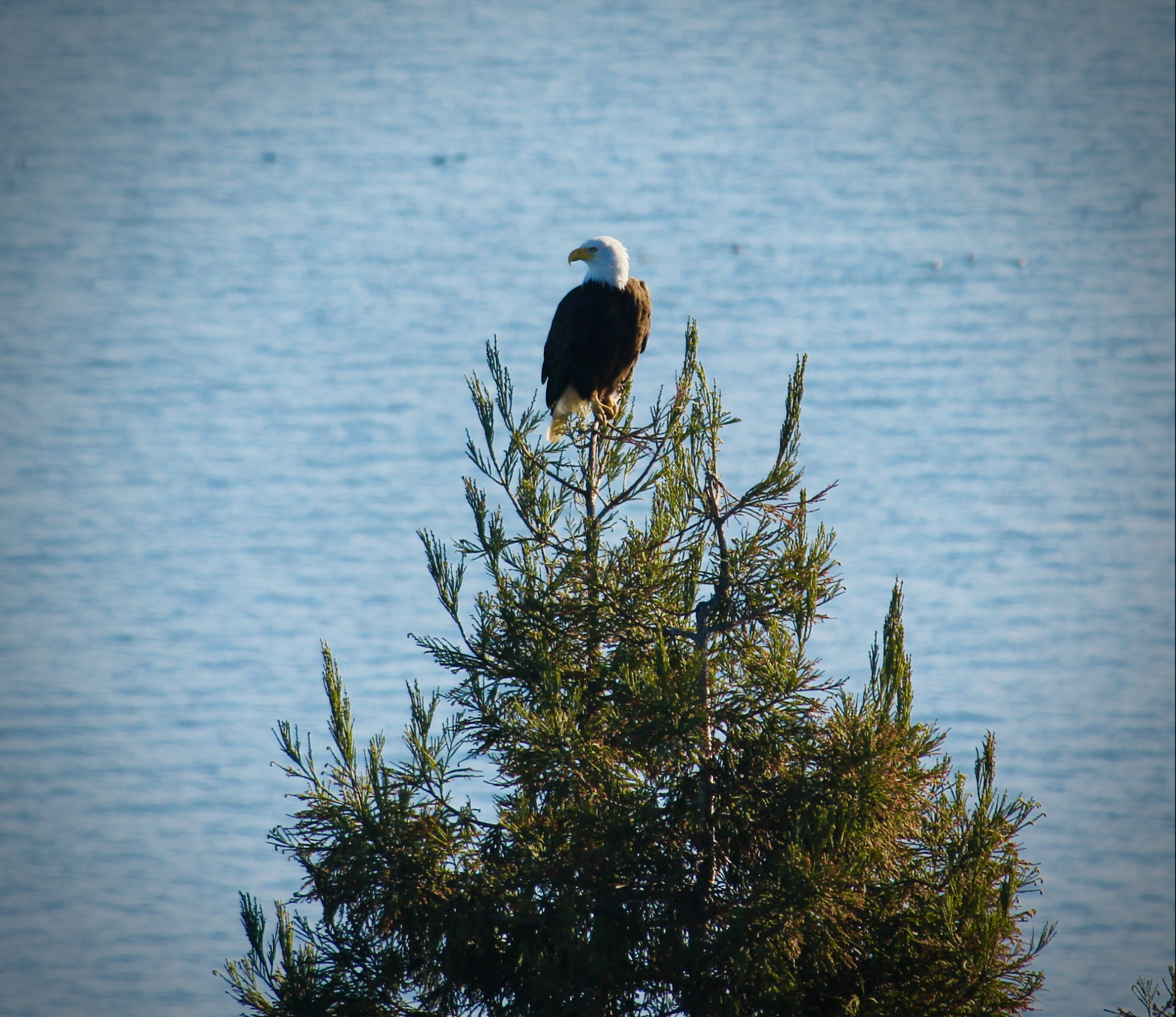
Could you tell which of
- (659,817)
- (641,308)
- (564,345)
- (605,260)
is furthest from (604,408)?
(659,817)

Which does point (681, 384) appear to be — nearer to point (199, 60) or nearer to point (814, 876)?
point (814, 876)

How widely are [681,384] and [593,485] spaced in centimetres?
38

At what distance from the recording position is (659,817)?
3.04 metres

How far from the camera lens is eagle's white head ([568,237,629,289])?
530 centimetres

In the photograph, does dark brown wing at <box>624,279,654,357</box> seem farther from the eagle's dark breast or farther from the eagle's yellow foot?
the eagle's yellow foot

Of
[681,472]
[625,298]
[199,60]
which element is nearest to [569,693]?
[681,472]

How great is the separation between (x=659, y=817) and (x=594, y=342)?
8.41 feet

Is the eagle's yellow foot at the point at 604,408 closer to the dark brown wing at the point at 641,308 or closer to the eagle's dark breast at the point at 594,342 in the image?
the eagle's dark breast at the point at 594,342

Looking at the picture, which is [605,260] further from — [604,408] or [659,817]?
[659,817]

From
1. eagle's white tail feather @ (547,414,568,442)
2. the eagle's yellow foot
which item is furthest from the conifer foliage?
eagle's white tail feather @ (547,414,568,442)

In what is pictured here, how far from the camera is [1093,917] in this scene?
881cm

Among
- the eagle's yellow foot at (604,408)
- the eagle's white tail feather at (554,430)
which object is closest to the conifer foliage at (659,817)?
the eagle's yellow foot at (604,408)

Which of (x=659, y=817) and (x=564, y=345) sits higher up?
(x=564, y=345)

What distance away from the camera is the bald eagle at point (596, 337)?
5.18 m
